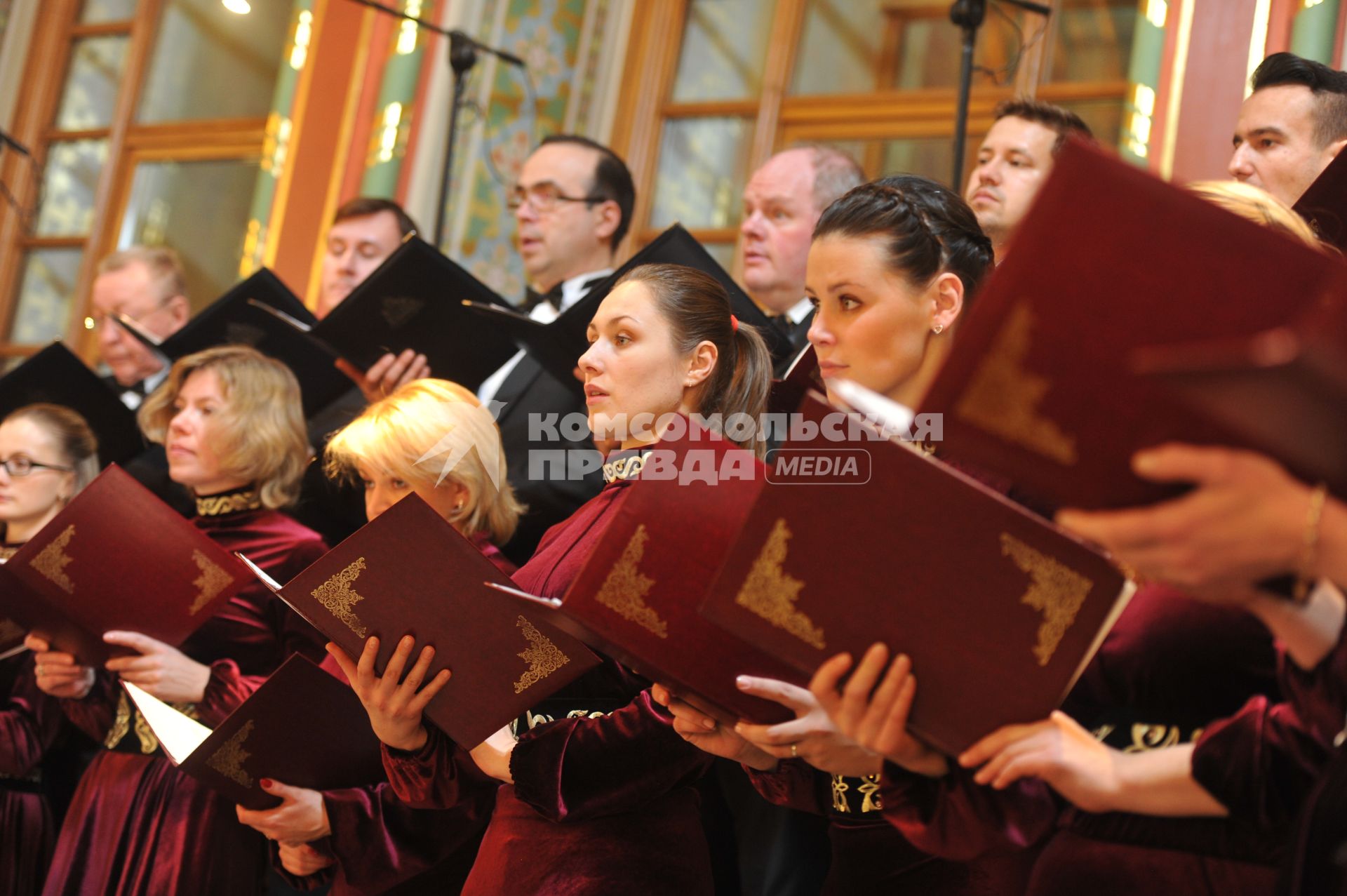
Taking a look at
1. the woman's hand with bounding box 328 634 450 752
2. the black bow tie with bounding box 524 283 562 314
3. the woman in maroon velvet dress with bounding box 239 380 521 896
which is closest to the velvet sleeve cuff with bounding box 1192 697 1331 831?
the woman's hand with bounding box 328 634 450 752

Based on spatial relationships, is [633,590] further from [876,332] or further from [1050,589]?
[876,332]

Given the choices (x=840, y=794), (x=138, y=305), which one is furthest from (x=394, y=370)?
(x=138, y=305)

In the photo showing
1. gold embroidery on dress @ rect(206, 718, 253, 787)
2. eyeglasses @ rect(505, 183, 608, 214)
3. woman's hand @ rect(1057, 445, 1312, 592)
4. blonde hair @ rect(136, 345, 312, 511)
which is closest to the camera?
woman's hand @ rect(1057, 445, 1312, 592)

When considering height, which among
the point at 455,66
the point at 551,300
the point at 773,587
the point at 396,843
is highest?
the point at 455,66

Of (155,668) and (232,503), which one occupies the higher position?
(232,503)

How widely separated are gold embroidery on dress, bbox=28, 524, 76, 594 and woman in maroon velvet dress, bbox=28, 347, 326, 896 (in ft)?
0.57

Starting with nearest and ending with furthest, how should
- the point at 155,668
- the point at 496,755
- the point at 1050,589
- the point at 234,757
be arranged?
the point at 1050,589 < the point at 496,755 < the point at 234,757 < the point at 155,668

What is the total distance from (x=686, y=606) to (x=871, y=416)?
323mm

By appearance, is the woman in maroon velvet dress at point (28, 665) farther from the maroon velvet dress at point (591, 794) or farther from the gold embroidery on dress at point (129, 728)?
the maroon velvet dress at point (591, 794)

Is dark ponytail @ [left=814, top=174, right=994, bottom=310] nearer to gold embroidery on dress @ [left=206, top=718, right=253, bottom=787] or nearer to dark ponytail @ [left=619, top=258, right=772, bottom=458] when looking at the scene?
dark ponytail @ [left=619, top=258, right=772, bottom=458]

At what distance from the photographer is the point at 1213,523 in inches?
46.3

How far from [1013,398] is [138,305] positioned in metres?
4.56

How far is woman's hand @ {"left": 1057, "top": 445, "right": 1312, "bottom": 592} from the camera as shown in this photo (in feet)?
3.78

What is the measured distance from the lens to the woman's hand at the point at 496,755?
2.30m
